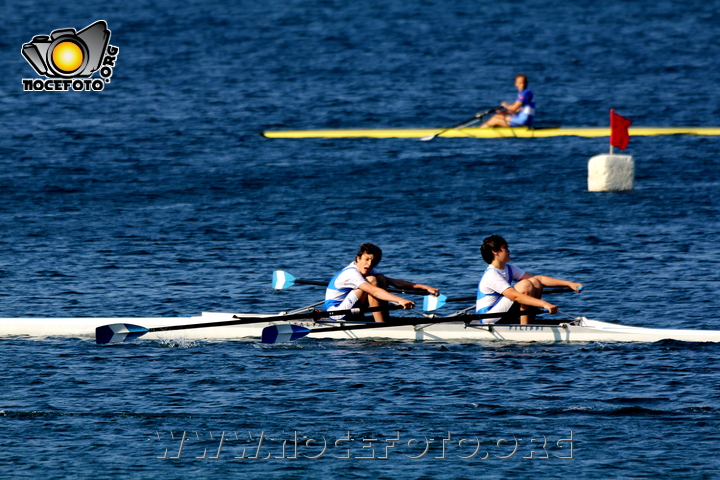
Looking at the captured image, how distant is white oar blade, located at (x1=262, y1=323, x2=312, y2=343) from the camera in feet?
45.8

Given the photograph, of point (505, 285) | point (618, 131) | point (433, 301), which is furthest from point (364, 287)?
point (618, 131)

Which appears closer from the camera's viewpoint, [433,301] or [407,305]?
[407,305]

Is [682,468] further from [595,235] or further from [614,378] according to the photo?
[595,235]

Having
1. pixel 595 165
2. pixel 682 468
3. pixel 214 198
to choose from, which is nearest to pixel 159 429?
pixel 682 468

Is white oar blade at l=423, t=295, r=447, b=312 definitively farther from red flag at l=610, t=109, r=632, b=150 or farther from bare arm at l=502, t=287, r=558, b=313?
red flag at l=610, t=109, r=632, b=150

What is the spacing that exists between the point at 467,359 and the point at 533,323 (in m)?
1.29

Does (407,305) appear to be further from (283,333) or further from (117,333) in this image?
(117,333)

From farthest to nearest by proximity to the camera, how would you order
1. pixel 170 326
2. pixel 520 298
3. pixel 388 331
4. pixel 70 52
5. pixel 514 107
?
pixel 70 52, pixel 514 107, pixel 388 331, pixel 170 326, pixel 520 298

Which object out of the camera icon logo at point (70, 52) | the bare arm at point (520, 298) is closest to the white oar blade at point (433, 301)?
the bare arm at point (520, 298)

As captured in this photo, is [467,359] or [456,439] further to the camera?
[467,359]

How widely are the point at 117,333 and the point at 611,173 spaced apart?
47.2 feet

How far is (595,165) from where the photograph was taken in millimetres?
25141

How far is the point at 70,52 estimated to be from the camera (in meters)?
38.5

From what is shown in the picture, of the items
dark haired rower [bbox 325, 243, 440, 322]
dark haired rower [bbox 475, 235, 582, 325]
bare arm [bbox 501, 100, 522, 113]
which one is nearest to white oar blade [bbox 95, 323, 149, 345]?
dark haired rower [bbox 325, 243, 440, 322]
